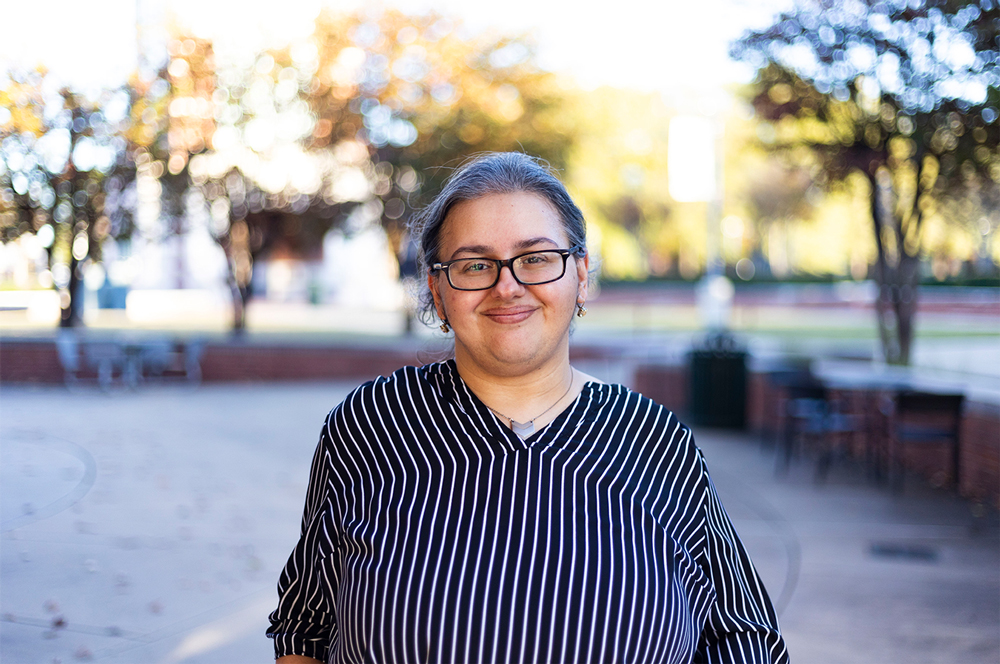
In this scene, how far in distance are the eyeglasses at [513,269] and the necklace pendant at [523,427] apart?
262 millimetres

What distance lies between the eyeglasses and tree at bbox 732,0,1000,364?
261 inches

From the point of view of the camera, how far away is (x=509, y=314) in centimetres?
178

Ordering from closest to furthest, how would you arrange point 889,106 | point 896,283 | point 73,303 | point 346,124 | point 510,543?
point 510,543 < point 889,106 < point 896,283 < point 73,303 < point 346,124

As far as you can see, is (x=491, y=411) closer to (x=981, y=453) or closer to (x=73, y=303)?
(x=981, y=453)

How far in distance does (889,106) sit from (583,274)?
8.49 m

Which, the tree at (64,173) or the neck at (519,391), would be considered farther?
the tree at (64,173)

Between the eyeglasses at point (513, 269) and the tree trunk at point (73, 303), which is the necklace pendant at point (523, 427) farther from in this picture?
the tree trunk at point (73, 303)

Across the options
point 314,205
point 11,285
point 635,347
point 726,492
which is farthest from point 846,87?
point 11,285

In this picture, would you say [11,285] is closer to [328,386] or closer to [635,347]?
[328,386]

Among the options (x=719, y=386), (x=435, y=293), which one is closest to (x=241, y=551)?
(x=435, y=293)

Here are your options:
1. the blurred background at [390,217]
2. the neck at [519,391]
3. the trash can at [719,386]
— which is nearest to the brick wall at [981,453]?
the blurred background at [390,217]

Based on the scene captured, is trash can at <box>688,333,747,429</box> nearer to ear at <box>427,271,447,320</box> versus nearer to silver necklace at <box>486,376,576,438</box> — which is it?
ear at <box>427,271,447,320</box>

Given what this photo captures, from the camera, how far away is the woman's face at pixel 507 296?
178 centimetres

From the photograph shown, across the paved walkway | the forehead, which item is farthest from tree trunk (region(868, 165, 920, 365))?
the forehead
